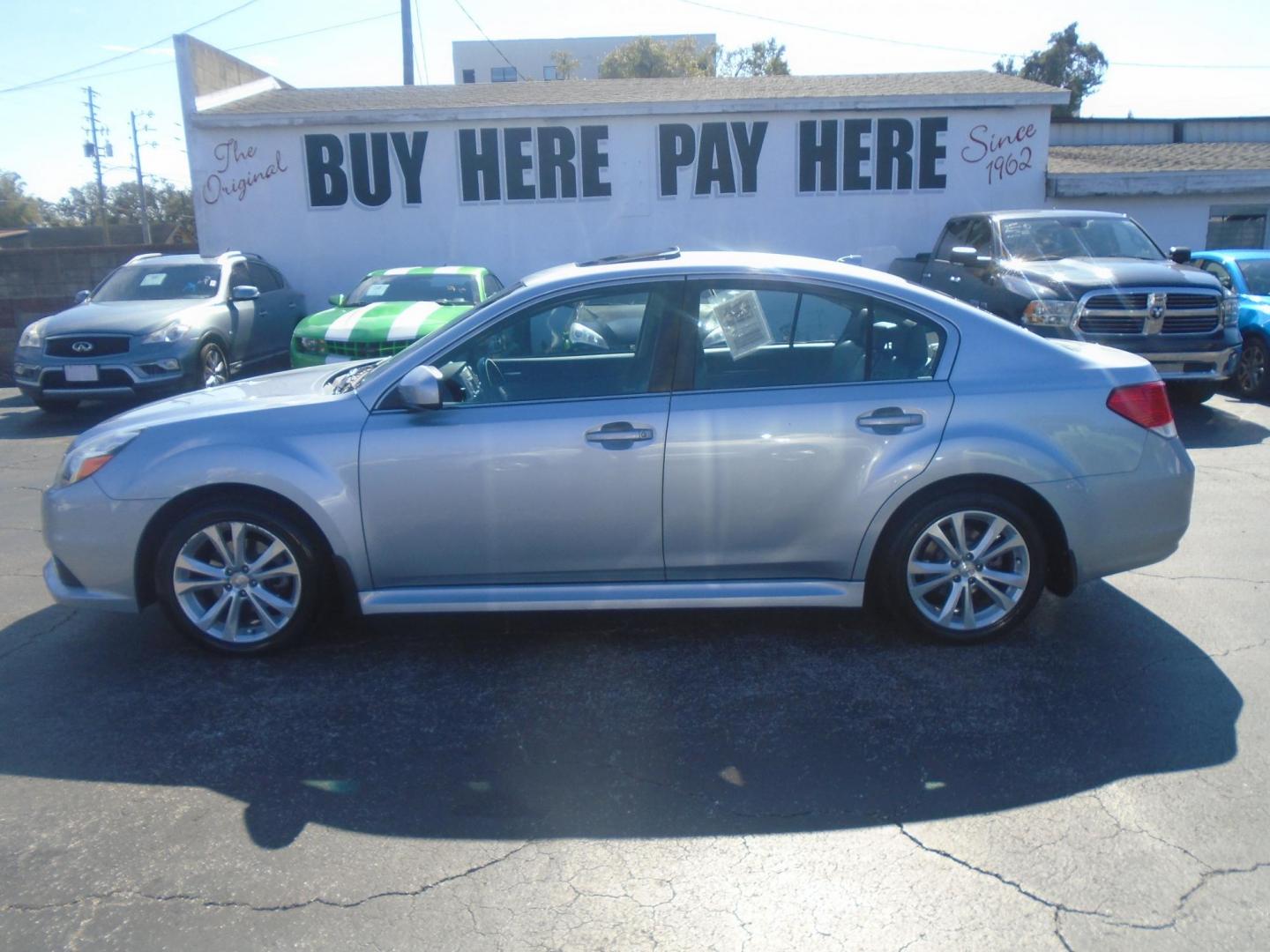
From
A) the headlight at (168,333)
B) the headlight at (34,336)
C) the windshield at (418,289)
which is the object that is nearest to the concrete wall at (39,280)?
the headlight at (34,336)

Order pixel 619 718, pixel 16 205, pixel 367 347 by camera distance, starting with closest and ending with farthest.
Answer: pixel 619 718 < pixel 367 347 < pixel 16 205

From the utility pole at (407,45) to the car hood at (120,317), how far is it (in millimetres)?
11629

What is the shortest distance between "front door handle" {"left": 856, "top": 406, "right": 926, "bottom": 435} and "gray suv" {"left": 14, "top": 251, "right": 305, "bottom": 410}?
8.44 m

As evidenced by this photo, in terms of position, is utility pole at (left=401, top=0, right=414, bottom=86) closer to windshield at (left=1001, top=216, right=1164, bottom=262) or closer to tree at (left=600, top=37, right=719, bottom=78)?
windshield at (left=1001, top=216, right=1164, bottom=262)

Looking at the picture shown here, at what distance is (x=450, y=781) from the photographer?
11.9 feet

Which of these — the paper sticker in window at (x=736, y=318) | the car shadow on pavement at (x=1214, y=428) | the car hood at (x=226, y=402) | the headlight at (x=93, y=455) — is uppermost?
the paper sticker in window at (x=736, y=318)

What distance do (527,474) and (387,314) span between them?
5979mm

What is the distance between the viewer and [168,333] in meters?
10.8

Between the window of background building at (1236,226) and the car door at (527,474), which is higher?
the window of background building at (1236,226)

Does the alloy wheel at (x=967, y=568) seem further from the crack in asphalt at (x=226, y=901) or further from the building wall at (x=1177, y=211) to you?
the building wall at (x=1177, y=211)

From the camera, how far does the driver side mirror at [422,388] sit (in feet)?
14.0

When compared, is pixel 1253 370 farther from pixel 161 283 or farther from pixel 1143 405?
pixel 161 283

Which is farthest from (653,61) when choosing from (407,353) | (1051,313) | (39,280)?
(407,353)

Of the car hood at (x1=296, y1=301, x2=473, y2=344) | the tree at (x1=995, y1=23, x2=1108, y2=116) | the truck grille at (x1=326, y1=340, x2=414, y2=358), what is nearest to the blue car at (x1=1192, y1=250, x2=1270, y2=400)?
the car hood at (x1=296, y1=301, x2=473, y2=344)
